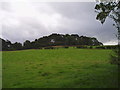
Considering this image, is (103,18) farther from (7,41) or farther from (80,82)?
(7,41)

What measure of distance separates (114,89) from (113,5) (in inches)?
324

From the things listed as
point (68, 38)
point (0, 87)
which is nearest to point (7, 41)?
point (68, 38)

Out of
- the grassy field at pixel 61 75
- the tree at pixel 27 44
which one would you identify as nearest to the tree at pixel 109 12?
Result: the grassy field at pixel 61 75

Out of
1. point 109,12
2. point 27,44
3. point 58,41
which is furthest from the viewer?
point 58,41

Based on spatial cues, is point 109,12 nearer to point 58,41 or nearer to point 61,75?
point 61,75

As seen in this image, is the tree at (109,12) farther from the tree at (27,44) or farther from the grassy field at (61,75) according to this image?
the tree at (27,44)

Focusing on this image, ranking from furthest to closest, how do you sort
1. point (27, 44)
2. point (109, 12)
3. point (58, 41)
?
point (58, 41) → point (27, 44) → point (109, 12)

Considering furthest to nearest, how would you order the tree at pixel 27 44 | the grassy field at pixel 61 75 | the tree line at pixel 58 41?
1. the tree line at pixel 58 41
2. the tree at pixel 27 44
3. the grassy field at pixel 61 75

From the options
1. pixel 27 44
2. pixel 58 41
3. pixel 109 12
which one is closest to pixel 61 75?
pixel 109 12

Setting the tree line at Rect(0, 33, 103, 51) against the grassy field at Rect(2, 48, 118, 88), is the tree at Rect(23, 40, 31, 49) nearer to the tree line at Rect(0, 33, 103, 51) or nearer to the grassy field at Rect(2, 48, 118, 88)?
the tree line at Rect(0, 33, 103, 51)

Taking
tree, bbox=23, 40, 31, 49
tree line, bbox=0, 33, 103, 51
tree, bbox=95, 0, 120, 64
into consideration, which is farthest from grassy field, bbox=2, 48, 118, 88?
tree line, bbox=0, 33, 103, 51

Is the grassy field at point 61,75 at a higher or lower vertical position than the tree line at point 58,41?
lower

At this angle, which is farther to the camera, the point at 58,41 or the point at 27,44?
the point at 58,41

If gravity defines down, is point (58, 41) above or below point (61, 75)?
above
